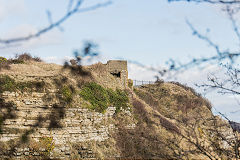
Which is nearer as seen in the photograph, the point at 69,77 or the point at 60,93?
the point at 60,93

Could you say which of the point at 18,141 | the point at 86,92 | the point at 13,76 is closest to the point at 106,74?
the point at 86,92

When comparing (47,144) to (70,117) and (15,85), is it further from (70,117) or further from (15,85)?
(15,85)

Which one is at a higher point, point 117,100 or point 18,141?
point 117,100

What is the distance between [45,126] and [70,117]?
1.83 meters

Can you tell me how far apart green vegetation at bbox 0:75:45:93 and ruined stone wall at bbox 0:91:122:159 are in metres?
0.40

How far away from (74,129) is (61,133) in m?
0.96

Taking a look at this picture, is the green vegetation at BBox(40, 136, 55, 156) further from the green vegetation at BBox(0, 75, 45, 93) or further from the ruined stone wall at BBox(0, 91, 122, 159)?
the green vegetation at BBox(0, 75, 45, 93)

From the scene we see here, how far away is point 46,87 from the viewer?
63.3ft

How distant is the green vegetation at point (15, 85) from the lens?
18156 millimetres

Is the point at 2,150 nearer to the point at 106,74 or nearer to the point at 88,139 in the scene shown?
the point at 88,139

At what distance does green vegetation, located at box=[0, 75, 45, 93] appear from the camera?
1816cm

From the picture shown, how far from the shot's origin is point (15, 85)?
18516mm

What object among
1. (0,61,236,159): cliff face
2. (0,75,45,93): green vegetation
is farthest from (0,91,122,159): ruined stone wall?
(0,75,45,93): green vegetation

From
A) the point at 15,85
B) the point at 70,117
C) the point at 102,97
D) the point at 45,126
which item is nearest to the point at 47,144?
the point at 45,126
